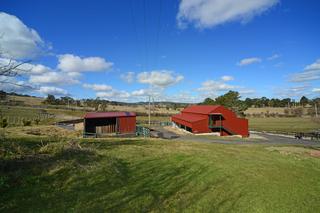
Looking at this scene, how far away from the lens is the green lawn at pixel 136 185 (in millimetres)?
7891

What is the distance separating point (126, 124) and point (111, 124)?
9.11 ft

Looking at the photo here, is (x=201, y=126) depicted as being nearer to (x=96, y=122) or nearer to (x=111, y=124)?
(x=111, y=124)

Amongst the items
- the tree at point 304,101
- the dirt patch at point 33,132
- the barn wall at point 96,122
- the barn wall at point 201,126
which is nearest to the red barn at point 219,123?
the barn wall at point 201,126

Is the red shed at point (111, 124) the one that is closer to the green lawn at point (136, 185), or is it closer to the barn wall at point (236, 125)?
the barn wall at point (236, 125)

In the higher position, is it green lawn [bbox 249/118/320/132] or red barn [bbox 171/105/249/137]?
red barn [bbox 171/105/249/137]

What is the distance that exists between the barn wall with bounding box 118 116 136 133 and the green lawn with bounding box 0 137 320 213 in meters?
27.8

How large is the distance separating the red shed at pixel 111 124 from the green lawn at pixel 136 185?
27.7m

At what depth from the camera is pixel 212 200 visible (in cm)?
935

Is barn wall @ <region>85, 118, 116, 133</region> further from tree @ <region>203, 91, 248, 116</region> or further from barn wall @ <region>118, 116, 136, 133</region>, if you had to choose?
tree @ <region>203, 91, 248, 116</region>

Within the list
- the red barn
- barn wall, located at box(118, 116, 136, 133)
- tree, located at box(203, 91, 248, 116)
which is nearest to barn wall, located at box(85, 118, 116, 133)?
barn wall, located at box(118, 116, 136, 133)

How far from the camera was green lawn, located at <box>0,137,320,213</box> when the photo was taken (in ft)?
25.9

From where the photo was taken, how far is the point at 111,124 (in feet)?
142

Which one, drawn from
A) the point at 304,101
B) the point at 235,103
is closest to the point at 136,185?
the point at 235,103

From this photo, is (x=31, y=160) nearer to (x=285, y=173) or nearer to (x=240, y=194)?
(x=240, y=194)
